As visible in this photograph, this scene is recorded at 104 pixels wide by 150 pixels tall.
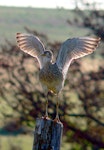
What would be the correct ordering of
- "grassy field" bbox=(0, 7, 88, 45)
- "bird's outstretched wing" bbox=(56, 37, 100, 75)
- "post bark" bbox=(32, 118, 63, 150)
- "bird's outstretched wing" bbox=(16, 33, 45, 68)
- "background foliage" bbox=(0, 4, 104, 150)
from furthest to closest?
1. "grassy field" bbox=(0, 7, 88, 45)
2. "background foliage" bbox=(0, 4, 104, 150)
3. "bird's outstretched wing" bbox=(16, 33, 45, 68)
4. "bird's outstretched wing" bbox=(56, 37, 100, 75)
5. "post bark" bbox=(32, 118, 63, 150)

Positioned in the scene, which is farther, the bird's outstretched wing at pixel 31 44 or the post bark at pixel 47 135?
the bird's outstretched wing at pixel 31 44

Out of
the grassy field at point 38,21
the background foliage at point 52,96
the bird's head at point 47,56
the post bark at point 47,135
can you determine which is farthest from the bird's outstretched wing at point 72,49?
the grassy field at point 38,21

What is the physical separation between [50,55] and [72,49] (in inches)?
15.8

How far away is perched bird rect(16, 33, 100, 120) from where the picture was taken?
302 inches

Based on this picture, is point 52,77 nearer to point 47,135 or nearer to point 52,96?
point 47,135

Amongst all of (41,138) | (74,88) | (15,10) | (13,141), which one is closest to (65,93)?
(74,88)

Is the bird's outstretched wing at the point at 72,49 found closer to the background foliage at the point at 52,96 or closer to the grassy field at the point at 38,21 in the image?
the background foliage at the point at 52,96

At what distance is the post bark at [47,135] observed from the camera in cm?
597

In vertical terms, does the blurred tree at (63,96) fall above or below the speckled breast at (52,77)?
below

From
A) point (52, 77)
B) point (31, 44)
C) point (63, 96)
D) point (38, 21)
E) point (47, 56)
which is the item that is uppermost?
point (31, 44)

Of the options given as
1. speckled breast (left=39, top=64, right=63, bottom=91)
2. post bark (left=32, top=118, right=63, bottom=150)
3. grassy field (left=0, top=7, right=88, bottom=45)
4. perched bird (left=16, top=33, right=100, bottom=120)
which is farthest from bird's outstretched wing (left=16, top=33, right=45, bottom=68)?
grassy field (left=0, top=7, right=88, bottom=45)

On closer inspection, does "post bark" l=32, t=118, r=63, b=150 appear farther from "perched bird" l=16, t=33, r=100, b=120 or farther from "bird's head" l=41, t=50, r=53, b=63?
"bird's head" l=41, t=50, r=53, b=63

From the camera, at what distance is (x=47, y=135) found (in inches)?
238

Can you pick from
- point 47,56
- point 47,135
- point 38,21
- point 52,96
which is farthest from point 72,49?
point 38,21
